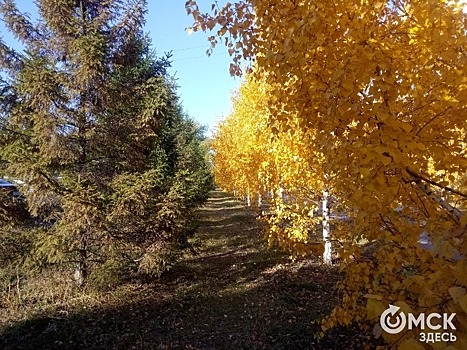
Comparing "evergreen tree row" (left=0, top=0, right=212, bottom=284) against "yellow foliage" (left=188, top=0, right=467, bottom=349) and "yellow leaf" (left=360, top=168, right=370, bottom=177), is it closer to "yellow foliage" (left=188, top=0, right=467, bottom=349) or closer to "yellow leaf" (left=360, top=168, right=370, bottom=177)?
"yellow foliage" (left=188, top=0, right=467, bottom=349)

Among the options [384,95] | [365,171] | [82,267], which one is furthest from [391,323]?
[82,267]

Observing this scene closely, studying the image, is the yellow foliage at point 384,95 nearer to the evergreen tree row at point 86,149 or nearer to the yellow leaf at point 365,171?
the yellow leaf at point 365,171

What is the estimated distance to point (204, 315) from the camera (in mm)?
6316

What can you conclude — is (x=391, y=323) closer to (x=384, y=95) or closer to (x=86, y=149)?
(x=384, y=95)

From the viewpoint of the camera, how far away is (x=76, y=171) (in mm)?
7648

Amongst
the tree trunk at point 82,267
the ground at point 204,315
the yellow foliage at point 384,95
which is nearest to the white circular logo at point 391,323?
the yellow foliage at point 384,95

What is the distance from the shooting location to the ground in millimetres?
5344

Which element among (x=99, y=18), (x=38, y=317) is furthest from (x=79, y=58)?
(x=38, y=317)

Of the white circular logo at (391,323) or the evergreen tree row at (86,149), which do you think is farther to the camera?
the evergreen tree row at (86,149)

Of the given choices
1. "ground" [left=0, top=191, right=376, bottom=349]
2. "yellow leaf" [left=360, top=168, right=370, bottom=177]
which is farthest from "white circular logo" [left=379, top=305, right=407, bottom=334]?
"ground" [left=0, top=191, right=376, bottom=349]

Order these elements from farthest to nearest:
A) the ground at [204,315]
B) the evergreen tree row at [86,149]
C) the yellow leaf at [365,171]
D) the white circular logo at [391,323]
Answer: the evergreen tree row at [86,149] < the ground at [204,315] < the yellow leaf at [365,171] < the white circular logo at [391,323]

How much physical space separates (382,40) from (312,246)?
208 cm

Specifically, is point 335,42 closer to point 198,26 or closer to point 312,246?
point 198,26

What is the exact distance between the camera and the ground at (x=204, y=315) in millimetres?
5344
